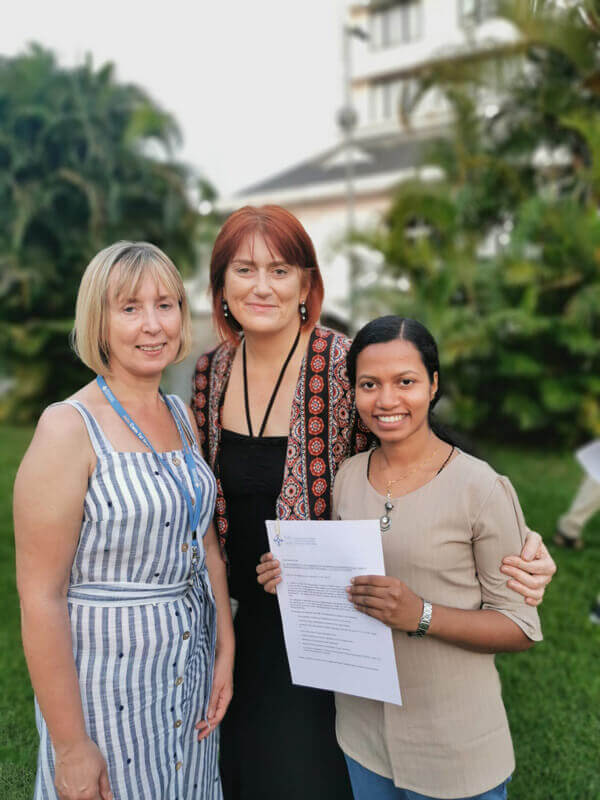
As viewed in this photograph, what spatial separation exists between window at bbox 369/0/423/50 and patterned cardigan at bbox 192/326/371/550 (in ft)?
117

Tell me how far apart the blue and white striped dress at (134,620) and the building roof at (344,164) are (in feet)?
59.9

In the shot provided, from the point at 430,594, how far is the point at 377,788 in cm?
60

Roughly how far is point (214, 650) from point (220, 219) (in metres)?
13.8

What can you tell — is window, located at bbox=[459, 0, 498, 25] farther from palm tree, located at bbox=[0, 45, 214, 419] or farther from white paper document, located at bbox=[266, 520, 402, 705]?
white paper document, located at bbox=[266, 520, 402, 705]

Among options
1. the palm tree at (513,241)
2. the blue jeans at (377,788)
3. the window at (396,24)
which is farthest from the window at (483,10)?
the window at (396,24)

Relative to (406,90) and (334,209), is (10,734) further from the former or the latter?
(334,209)

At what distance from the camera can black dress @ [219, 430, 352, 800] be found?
8.01 ft

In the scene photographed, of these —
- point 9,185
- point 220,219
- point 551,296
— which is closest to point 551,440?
point 551,296

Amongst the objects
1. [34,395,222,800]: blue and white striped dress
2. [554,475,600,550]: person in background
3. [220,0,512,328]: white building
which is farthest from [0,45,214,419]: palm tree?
[34,395,222,800]: blue and white striped dress

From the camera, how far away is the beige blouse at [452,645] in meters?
1.82

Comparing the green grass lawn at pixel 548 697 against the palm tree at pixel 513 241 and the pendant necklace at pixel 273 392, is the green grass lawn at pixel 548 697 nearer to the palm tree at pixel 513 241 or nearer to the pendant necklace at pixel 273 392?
the pendant necklace at pixel 273 392

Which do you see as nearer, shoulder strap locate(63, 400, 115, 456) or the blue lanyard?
shoulder strap locate(63, 400, 115, 456)

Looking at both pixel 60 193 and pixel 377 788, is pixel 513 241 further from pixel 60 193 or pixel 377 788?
pixel 377 788

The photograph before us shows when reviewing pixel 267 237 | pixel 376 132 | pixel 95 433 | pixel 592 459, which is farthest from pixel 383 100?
pixel 95 433
